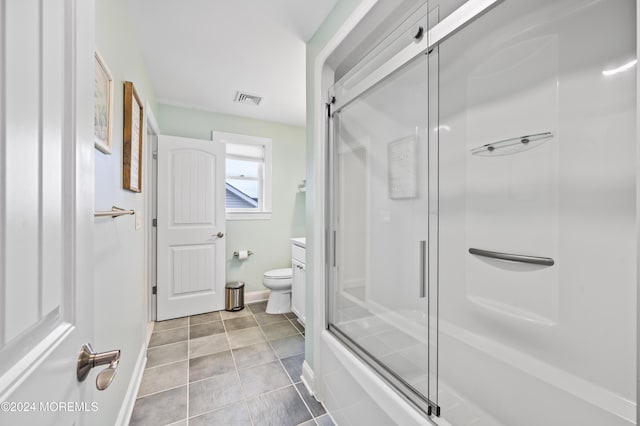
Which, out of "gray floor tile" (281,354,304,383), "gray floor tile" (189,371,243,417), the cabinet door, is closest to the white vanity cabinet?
the cabinet door

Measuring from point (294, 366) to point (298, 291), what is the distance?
32.5 inches

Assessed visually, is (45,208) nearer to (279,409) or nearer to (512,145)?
(279,409)

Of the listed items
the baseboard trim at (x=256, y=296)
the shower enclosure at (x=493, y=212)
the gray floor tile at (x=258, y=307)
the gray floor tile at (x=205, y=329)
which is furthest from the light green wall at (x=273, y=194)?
the shower enclosure at (x=493, y=212)

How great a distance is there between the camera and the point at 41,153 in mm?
382

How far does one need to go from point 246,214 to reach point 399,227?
223 cm

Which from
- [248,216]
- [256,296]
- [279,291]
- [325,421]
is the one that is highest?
[248,216]

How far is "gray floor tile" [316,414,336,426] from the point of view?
1.47 m

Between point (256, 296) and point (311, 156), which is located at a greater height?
point (311, 156)

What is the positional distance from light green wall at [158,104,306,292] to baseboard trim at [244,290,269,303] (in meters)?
0.05

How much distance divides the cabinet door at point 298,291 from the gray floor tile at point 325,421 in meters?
1.10

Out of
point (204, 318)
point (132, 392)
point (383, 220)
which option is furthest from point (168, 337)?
point (383, 220)

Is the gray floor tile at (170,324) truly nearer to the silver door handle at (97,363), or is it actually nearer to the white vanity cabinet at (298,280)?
the white vanity cabinet at (298,280)

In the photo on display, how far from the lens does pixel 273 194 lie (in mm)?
3549

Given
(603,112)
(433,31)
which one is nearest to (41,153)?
(433,31)
